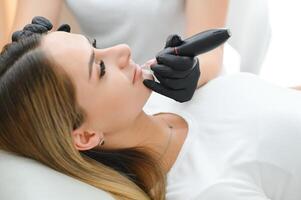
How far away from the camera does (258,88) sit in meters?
1.18

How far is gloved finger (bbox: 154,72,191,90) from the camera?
44.1 inches

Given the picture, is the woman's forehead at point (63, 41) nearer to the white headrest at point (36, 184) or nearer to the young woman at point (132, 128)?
the young woman at point (132, 128)

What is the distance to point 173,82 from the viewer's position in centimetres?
113

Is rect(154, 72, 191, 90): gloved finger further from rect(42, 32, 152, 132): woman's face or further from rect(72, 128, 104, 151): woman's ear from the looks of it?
rect(72, 128, 104, 151): woman's ear

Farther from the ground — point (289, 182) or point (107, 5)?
point (107, 5)

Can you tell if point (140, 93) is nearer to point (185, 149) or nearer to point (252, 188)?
point (185, 149)

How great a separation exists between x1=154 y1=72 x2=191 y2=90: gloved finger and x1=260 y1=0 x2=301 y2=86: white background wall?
18.7 inches

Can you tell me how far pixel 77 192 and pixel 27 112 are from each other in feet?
0.56

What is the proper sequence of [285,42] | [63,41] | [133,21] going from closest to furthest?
[63,41] < [133,21] < [285,42]

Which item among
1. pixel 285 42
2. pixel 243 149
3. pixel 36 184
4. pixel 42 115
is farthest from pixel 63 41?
pixel 285 42

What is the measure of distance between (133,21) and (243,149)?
19.6 inches

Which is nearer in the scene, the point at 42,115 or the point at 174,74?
the point at 42,115

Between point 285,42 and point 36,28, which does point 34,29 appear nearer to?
point 36,28

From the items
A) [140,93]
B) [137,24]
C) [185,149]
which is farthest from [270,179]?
[137,24]
